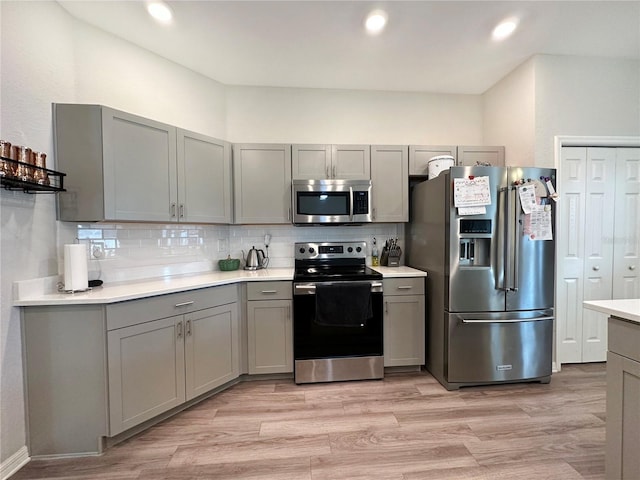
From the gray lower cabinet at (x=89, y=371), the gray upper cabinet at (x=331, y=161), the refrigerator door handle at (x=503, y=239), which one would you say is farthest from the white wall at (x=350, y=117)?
the gray lower cabinet at (x=89, y=371)

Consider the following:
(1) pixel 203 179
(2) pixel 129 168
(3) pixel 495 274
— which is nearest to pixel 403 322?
(3) pixel 495 274

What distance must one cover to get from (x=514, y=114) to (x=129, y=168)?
3.48m

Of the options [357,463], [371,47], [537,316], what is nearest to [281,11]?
[371,47]

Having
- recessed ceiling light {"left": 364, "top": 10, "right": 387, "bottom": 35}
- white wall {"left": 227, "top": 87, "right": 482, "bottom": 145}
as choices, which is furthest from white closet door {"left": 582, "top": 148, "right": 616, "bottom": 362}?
recessed ceiling light {"left": 364, "top": 10, "right": 387, "bottom": 35}

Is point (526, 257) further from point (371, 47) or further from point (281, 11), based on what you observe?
point (281, 11)

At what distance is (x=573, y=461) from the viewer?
1.54 m

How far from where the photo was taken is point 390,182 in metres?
2.80

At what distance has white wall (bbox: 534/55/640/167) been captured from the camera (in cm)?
248

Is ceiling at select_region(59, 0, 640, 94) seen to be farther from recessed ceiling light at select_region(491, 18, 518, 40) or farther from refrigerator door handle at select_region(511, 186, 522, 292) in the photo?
refrigerator door handle at select_region(511, 186, 522, 292)

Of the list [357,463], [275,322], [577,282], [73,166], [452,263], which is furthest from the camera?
[577,282]

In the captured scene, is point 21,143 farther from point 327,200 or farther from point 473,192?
point 473,192

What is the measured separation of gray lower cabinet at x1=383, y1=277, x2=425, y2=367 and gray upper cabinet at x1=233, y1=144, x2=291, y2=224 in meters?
1.23

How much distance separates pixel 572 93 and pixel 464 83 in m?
0.94

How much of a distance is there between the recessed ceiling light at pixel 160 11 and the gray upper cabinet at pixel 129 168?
2.41ft
